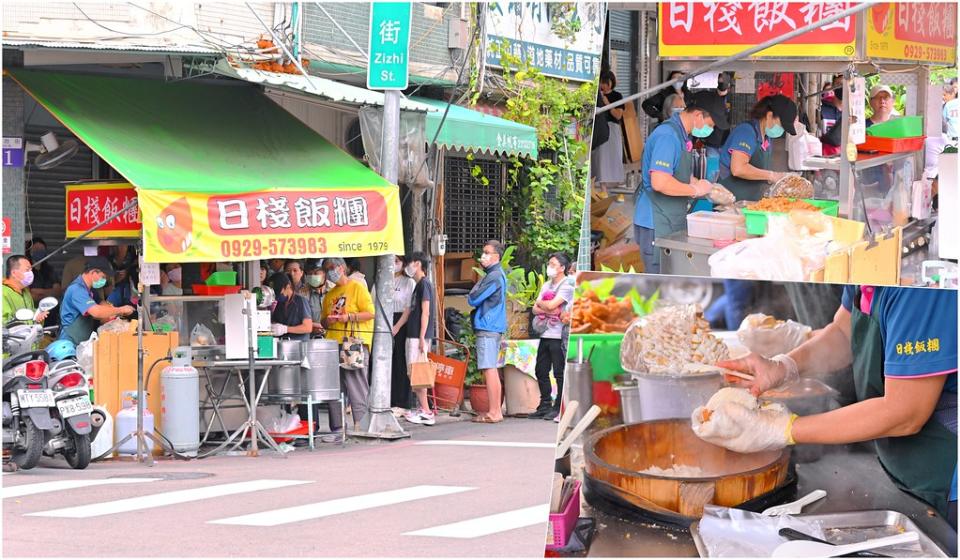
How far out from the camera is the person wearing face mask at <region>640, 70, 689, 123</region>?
Result: 474cm

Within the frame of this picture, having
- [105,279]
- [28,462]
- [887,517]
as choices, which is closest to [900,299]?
[887,517]

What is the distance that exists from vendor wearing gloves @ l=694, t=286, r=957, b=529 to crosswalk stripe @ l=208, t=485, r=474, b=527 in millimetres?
5352

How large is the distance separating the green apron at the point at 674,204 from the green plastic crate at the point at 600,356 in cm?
88

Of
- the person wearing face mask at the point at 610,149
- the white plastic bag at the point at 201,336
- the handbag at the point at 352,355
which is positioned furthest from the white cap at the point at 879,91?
the handbag at the point at 352,355

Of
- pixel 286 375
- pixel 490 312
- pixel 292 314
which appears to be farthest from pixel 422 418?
pixel 286 375

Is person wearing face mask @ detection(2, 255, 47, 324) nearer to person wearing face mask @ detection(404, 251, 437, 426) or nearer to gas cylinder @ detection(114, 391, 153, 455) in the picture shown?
gas cylinder @ detection(114, 391, 153, 455)

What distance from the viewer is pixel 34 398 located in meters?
10.3

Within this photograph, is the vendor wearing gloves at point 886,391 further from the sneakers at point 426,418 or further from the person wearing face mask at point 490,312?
the sneakers at point 426,418

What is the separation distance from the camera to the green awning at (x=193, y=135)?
38.7 ft

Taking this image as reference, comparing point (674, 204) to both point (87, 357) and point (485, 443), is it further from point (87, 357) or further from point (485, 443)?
point (485, 443)

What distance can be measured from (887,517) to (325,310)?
1030 centimetres

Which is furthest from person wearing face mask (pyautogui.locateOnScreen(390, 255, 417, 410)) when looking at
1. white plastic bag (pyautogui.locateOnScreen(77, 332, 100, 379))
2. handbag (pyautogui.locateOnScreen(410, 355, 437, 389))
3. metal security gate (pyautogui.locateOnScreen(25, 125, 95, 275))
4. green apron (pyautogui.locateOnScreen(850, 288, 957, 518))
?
green apron (pyautogui.locateOnScreen(850, 288, 957, 518))

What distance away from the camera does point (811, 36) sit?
443cm

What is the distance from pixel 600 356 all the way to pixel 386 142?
9.28 metres
